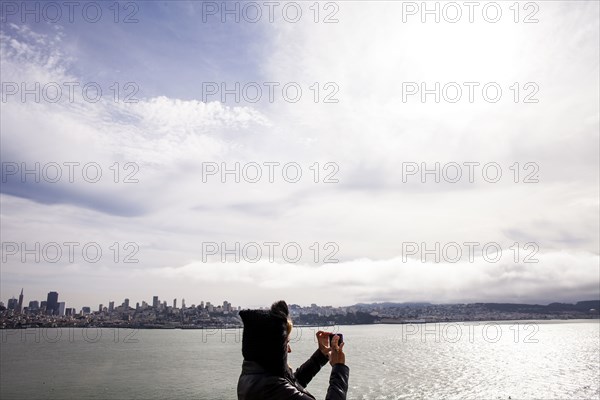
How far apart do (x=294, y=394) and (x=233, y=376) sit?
73.2 metres

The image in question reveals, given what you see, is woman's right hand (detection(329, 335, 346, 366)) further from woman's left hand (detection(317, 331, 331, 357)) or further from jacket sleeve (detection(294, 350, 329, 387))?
jacket sleeve (detection(294, 350, 329, 387))

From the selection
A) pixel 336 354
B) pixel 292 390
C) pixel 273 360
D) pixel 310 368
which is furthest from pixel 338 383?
pixel 310 368

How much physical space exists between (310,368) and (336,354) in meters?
0.94

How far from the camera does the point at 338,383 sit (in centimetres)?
315

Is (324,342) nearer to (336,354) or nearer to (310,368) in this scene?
(336,354)

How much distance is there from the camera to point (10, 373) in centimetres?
7475

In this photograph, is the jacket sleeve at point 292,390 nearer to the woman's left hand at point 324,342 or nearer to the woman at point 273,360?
the woman at point 273,360

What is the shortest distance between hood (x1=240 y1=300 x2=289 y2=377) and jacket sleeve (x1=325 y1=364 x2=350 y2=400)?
40 cm

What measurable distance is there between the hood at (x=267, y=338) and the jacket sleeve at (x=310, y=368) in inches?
29.3

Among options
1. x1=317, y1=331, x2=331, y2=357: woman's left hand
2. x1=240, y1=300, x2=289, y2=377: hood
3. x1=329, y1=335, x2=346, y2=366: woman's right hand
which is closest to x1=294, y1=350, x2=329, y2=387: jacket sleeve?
x1=317, y1=331, x2=331, y2=357: woman's left hand

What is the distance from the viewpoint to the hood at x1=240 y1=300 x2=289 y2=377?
3.26 metres

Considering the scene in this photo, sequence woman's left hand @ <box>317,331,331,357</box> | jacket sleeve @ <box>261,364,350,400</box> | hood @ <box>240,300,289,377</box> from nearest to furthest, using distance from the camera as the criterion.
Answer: jacket sleeve @ <box>261,364,350,400</box>
hood @ <box>240,300,289,377</box>
woman's left hand @ <box>317,331,331,357</box>

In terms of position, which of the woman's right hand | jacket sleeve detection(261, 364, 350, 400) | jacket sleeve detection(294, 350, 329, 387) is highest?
the woman's right hand

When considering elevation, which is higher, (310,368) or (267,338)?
(267,338)
